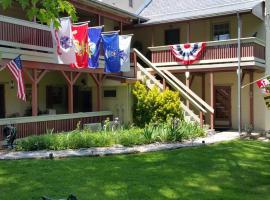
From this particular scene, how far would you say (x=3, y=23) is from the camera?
14.9m

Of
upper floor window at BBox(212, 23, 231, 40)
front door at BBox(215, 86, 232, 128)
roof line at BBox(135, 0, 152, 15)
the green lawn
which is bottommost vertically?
the green lawn

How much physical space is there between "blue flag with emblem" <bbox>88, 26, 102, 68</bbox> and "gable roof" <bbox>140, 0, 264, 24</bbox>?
614 centimetres

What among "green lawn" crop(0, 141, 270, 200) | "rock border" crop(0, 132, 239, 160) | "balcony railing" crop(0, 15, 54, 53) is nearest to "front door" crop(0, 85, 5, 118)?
"balcony railing" crop(0, 15, 54, 53)

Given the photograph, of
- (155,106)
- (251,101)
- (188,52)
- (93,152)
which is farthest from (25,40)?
(251,101)

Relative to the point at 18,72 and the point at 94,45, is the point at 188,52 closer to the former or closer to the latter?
the point at 94,45

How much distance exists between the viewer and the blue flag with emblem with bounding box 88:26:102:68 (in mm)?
18109

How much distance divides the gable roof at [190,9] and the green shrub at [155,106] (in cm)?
496

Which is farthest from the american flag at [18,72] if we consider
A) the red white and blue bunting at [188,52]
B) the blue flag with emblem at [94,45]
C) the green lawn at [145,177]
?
the red white and blue bunting at [188,52]

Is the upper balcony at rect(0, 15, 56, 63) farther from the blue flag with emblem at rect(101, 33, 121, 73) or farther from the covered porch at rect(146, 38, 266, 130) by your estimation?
the covered porch at rect(146, 38, 266, 130)

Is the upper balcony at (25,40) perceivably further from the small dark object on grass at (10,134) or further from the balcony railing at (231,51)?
the balcony railing at (231,51)

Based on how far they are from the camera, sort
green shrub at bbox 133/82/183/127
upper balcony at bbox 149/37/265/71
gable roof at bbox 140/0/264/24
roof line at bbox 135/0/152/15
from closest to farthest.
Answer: green shrub at bbox 133/82/183/127 → upper balcony at bbox 149/37/265/71 → gable roof at bbox 140/0/264/24 → roof line at bbox 135/0/152/15

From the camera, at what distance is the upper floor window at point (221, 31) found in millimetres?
23763

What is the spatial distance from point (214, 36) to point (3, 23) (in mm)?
12924

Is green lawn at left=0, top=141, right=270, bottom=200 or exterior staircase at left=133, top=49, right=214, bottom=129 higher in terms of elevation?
exterior staircase at left=133, top=49, right=214, bottom=129
